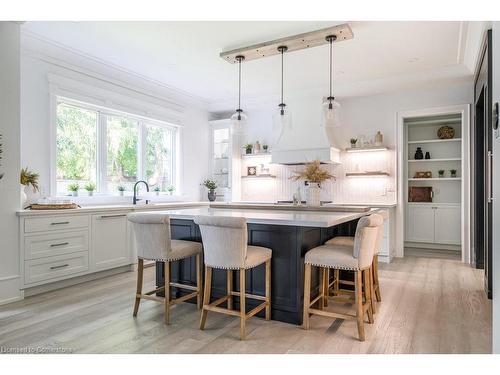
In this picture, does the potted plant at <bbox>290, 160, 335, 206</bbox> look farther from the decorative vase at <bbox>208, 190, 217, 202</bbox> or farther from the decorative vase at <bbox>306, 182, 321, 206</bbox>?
the decorative vase at <bbox>208, 190, 217, 202</bbox>

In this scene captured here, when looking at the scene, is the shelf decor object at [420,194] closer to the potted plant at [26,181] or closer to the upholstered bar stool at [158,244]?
the upholstered bar stool at [158,244]

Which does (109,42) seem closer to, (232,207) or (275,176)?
(232,207)

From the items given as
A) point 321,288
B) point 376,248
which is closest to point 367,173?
point 376,248

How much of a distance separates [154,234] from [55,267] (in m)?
1.63

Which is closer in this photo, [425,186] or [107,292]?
[107,292]

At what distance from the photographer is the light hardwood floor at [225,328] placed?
2391 mm

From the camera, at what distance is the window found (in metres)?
4.53

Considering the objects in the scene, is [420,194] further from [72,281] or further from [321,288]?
[72,281]

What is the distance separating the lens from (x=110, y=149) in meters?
5.16

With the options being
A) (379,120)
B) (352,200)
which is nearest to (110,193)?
(352,200)

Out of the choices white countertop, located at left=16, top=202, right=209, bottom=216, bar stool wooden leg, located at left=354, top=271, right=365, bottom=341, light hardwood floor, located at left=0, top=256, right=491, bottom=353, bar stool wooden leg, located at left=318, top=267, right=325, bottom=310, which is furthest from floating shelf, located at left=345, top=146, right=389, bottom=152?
bar stool wooden leg, located at left=354, top=271, right=365, bottom=341

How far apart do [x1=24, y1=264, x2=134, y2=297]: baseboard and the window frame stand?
109 centimetres

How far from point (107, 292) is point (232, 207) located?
163cm

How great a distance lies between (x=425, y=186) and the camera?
6.44 m
